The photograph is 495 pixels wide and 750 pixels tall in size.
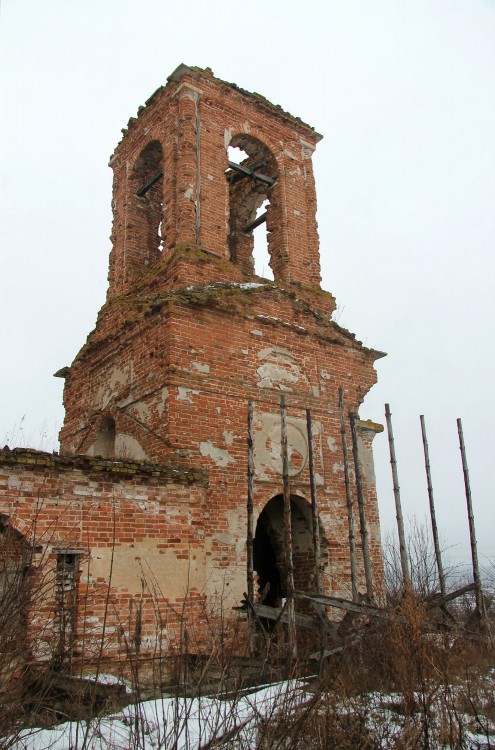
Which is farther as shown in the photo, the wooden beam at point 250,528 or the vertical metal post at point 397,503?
the vertical metal post at point 397,503

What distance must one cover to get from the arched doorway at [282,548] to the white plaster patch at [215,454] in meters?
1.41

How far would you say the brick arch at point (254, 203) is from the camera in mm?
11992

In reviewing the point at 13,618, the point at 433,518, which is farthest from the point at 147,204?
the point at 13,618

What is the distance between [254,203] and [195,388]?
243 inches

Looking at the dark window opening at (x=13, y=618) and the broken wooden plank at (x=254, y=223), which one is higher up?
the broken wooden plank at (x=254, y=223)

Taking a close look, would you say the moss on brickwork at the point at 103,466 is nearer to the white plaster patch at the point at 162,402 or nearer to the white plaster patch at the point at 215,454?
the white plaster patch at the point at 215,454

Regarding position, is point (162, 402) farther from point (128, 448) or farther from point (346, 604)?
point (346, 604)

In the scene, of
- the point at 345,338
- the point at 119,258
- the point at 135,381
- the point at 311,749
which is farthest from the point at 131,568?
the point at 119,258

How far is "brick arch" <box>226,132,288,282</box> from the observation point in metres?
12.0

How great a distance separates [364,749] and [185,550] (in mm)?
4214

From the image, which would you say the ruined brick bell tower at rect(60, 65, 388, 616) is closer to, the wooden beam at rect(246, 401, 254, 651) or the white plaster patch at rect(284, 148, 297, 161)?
the white plaster patch at rect(284, 148, 297, 161)

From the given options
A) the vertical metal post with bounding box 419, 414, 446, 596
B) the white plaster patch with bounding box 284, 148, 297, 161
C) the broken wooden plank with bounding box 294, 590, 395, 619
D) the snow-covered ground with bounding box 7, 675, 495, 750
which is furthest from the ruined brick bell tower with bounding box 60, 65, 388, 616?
the snow-covered ground with bounding box 7, 675, 495, 750

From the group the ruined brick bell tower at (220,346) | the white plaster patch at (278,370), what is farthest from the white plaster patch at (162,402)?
the white plaster patch at (278,370)

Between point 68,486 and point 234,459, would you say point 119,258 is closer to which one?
point 234,459
